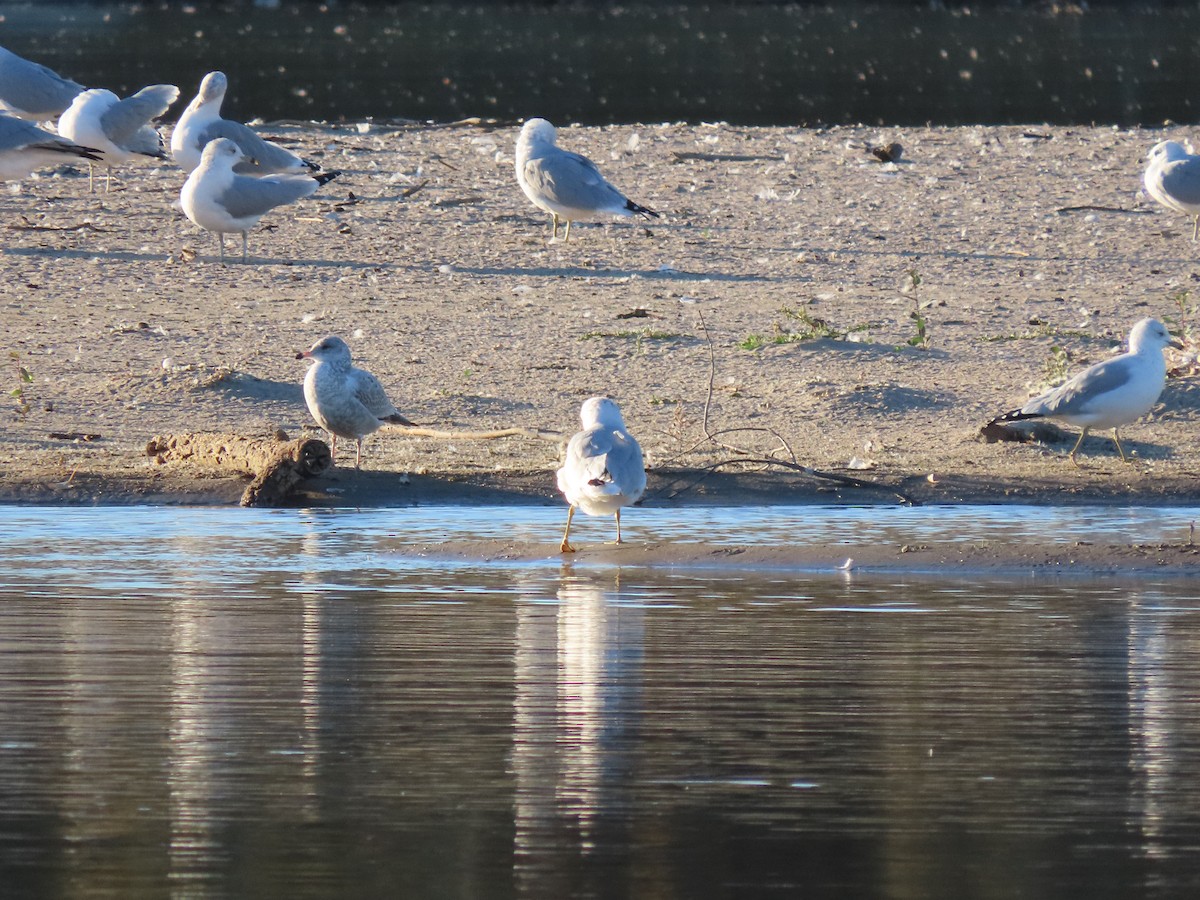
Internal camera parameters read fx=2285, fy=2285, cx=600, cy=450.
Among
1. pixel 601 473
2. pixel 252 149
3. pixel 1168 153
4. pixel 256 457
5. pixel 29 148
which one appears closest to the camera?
pixel 601 473

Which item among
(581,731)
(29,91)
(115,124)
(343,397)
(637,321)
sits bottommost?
(581,731)

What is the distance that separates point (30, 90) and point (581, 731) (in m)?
14.6

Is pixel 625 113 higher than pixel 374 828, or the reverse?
pixel 625 113

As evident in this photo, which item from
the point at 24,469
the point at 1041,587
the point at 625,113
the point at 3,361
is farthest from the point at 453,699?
the point at 625,113

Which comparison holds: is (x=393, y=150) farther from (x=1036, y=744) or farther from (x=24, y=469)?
(x=1036, y=744)

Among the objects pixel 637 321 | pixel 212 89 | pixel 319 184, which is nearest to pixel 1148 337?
pixel 637 321

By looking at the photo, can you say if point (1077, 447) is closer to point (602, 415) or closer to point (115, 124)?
point (602, 415)

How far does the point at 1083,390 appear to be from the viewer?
11.1 meters

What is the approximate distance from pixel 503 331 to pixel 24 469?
3829 millimetres

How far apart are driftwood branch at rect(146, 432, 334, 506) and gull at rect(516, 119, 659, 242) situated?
5.53 metres

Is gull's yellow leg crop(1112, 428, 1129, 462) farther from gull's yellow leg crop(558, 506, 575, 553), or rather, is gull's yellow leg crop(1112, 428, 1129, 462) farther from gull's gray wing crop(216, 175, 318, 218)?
gull's gray wing crop(216, 175, 318, 218)

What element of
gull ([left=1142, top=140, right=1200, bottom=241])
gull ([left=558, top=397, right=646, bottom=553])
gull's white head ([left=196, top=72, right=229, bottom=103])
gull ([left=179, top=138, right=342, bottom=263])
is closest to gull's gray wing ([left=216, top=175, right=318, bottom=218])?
gull ([left=179, top=138, right=342, bottom=263])

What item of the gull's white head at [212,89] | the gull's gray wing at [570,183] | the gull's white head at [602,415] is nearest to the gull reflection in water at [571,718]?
the gull's white head at [602,415]

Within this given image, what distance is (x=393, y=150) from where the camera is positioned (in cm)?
2036
